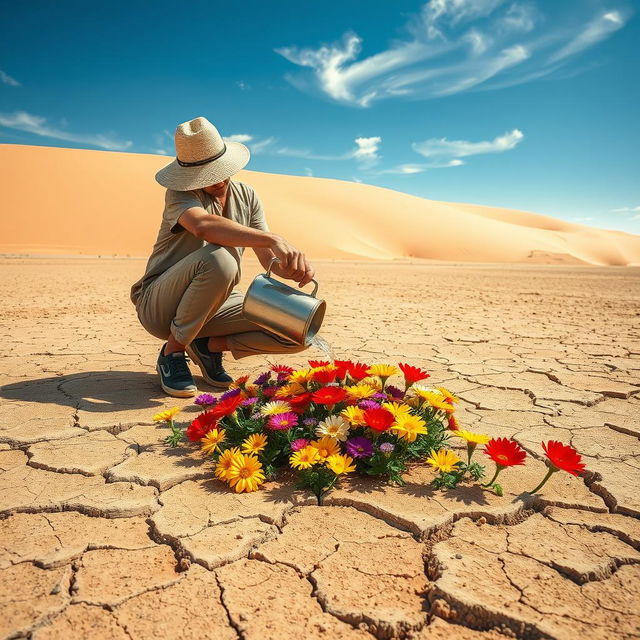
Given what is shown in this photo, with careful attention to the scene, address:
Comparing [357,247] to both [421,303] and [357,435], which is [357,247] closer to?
[421,303]

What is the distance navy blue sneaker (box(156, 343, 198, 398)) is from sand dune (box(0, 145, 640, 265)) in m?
20.2

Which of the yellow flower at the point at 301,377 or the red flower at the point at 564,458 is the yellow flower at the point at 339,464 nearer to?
the yellow flower at the point at 301,377

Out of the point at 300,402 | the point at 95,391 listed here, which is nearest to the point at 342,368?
the point at 300,402

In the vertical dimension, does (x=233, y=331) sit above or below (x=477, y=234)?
below

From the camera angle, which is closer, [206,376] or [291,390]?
[291,390]

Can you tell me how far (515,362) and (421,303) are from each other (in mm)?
3449

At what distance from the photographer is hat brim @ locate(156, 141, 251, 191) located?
7.02 ft

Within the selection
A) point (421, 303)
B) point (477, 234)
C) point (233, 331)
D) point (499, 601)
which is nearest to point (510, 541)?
point (499, 601)

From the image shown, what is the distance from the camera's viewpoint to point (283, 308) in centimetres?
193

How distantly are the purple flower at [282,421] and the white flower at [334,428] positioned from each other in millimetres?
88

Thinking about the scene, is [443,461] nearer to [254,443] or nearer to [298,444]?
[298,444]

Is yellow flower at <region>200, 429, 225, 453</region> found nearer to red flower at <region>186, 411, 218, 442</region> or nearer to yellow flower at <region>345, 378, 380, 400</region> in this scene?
red flower at <region>186, 411, 218, 442</region>

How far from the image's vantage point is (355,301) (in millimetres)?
6742

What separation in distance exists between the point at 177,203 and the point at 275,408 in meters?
1.16
